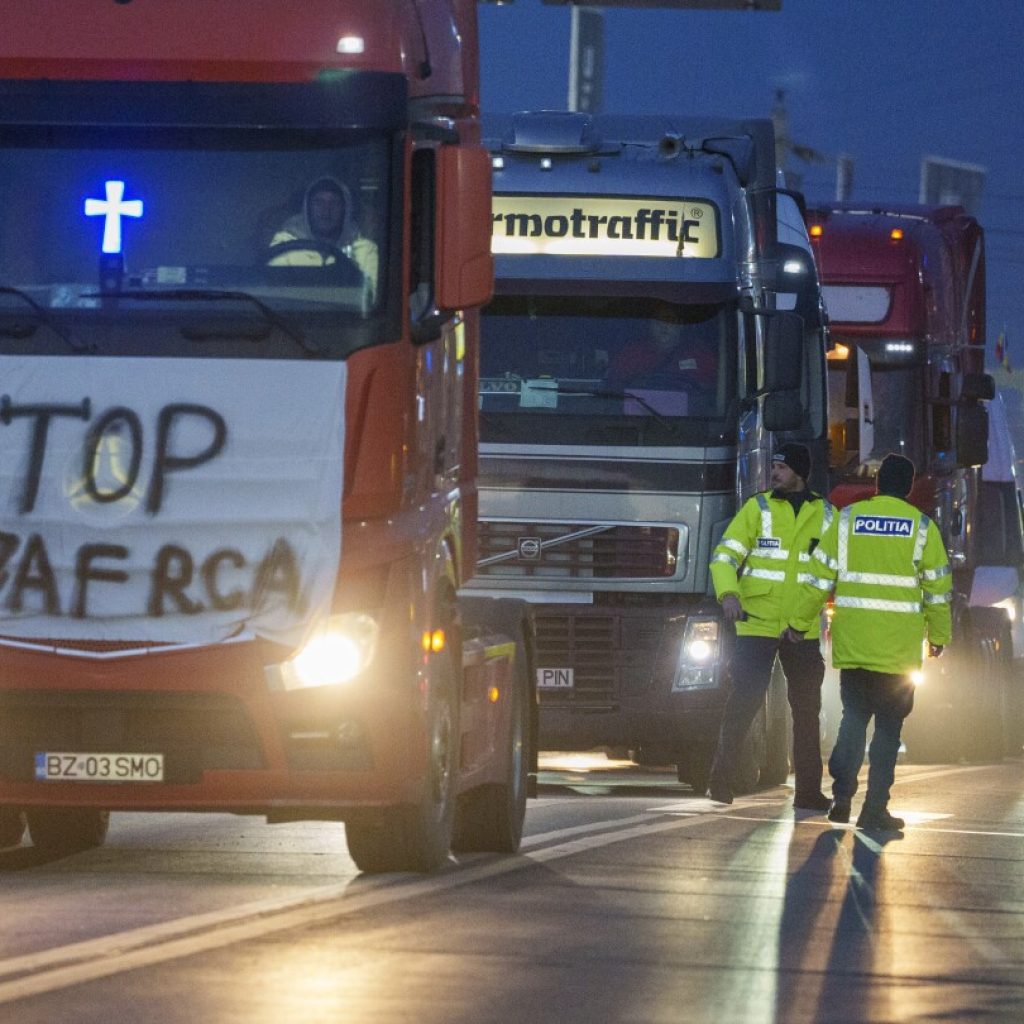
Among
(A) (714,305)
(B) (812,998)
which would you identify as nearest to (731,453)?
(A) (714,305)

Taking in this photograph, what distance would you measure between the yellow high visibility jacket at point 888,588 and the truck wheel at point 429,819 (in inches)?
156

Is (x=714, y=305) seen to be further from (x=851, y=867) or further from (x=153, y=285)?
(x=153, y=285)

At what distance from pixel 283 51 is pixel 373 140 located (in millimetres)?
461

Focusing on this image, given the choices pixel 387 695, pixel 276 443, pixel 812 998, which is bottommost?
pixel 812 998

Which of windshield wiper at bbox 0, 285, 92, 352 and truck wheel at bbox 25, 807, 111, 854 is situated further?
truck wheel at bbox 25, 807, 111, 854

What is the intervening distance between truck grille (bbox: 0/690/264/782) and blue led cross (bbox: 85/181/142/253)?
1.62 m

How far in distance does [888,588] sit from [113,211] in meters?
5.74

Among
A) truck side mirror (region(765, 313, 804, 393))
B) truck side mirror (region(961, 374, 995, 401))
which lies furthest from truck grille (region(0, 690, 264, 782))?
truck side mirror (region(961, 374, 995, 401))

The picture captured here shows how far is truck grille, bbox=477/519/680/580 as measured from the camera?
16922 mm

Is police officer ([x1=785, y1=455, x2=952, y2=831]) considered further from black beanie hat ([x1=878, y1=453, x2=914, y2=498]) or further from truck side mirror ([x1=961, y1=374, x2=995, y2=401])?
truck side mirror ([x1=961, y1=374, x2=995, y2=401])

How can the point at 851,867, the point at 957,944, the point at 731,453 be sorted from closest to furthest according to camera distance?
the point at 957,944 < the point at 851,867 < the point at 731,453

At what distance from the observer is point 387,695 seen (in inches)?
420

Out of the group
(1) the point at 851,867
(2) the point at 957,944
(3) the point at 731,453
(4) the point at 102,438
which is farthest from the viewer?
(3) the point at 731,453

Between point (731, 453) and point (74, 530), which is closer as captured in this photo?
point (74, 530)
